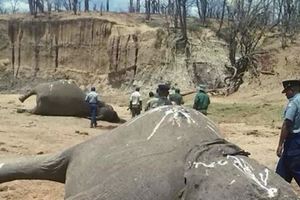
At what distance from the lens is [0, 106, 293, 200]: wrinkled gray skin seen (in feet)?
11.0

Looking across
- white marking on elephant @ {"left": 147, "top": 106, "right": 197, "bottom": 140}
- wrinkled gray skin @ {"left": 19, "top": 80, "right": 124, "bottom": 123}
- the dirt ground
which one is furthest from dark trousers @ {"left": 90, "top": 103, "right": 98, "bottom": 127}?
white marking on elephant @ {"left": 147, "top": 106, "right": 197, "bottom": 140}

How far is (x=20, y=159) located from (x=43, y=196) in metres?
2.68

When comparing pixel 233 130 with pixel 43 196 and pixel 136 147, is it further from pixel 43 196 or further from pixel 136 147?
pixel 136 147

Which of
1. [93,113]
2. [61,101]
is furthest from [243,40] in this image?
[93,113]

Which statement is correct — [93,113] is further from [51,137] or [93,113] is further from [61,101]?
[51,137]

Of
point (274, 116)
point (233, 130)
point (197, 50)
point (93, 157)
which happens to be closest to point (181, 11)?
point (197, 50)

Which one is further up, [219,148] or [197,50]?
[219,148]

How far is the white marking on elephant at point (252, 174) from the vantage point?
295 cm

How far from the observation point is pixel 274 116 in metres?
22.5

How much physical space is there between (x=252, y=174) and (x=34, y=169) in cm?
187

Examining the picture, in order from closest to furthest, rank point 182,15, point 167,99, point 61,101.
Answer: point 167,99
point 61,101
point 182,15

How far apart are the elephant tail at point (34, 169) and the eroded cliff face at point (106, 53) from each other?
34676 mm

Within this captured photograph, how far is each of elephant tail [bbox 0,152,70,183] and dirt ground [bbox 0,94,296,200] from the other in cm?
242

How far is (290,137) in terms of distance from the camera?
726 centimetres
